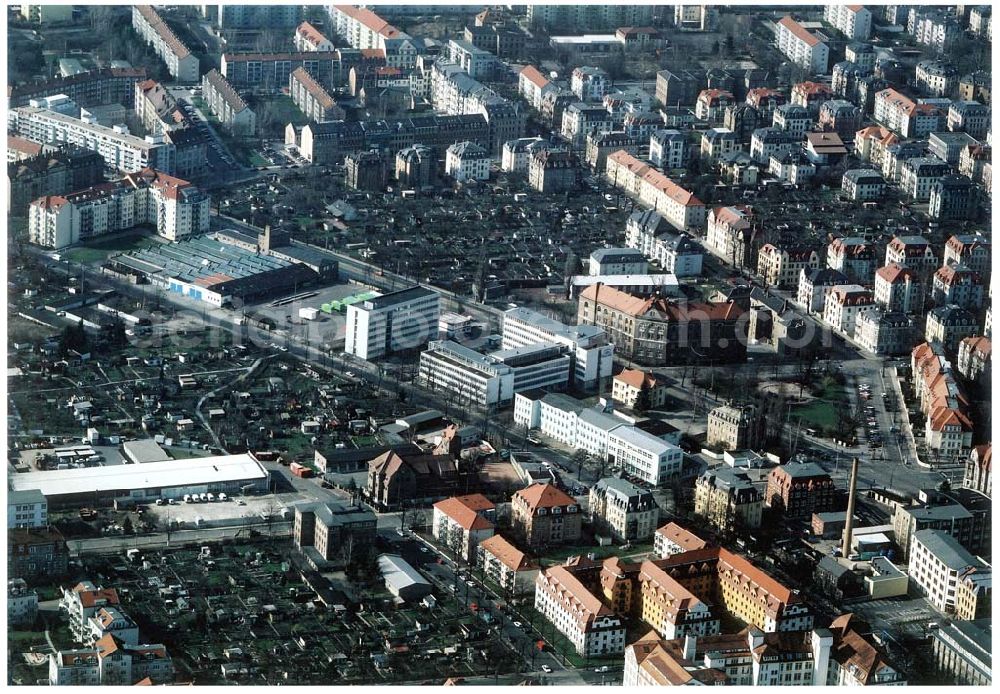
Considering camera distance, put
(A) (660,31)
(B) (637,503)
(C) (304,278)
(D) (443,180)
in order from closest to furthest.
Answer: (B) (637,503) → (C) (304,278) → (D) (443,180) → (A) (660,31)

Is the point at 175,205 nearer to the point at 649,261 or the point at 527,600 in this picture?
the point at 649,261

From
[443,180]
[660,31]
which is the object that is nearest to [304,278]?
[443,180]

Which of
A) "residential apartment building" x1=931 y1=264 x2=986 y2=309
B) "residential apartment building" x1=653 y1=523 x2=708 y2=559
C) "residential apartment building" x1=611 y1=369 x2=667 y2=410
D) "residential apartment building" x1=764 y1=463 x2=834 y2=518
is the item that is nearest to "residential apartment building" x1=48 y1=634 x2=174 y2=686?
"residential apartment building" x1=653 y1=523 x2=708 y2=559

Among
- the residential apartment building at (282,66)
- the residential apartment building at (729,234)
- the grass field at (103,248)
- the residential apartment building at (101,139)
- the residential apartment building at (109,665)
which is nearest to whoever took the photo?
the residential apartment building at (109,665)

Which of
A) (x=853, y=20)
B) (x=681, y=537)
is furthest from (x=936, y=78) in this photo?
(x=681, y=537)

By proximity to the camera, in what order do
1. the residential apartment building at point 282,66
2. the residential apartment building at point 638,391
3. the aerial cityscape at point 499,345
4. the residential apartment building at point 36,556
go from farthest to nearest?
the residential apartment building at point 282,66, the residential apartment building at point 638,391, the residential apartment building at point 36,556, the aerial cityscape at point 499,345

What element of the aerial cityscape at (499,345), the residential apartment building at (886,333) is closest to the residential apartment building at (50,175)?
the aerial cityscape at (499,345)

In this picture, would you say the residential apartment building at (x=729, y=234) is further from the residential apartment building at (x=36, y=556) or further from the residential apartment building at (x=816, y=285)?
the residential apartment building at (x=36, y=556)

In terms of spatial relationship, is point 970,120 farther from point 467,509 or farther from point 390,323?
point 467,509
